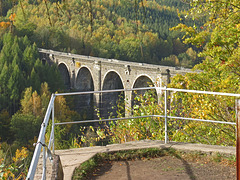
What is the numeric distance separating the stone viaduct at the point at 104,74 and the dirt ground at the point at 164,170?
20.8 metres

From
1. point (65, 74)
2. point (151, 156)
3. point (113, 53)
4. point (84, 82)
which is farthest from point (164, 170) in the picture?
point (113, 53)

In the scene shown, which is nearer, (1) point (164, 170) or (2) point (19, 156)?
(1) point (164, 170)

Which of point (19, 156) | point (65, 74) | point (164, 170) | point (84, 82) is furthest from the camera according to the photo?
point (65, 74)

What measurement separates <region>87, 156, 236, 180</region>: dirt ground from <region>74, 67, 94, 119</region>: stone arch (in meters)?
39.8

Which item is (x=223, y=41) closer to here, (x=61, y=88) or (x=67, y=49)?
(x=61, y=88)

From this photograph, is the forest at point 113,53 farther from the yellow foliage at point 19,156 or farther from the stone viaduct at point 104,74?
the stone viaduct at point 104,74

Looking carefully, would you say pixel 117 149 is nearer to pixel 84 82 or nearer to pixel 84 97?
pixel 84 97

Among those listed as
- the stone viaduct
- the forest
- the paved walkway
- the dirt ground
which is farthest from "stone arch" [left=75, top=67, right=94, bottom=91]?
the dirt ground

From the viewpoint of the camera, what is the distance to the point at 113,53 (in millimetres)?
57719

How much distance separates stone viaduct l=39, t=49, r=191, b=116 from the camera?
30423 mm

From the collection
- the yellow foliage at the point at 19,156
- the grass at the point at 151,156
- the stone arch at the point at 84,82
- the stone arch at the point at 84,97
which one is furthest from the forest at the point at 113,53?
the stone arch at the point at 84,82

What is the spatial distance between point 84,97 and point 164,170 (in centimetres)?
4188

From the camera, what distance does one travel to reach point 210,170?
3.17 m

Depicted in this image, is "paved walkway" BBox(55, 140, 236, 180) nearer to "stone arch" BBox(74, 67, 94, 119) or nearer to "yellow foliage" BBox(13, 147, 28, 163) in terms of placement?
"yellow foliage" BBox(13, 147, 28, 163)
